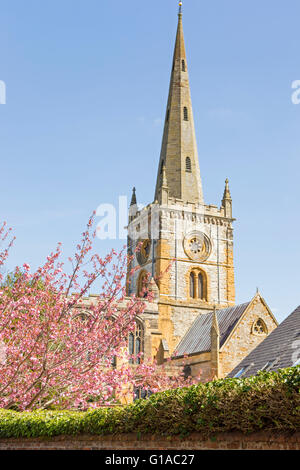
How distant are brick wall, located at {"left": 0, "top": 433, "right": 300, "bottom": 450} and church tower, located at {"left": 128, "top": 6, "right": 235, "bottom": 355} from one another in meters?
35.3

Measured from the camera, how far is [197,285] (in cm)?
5488

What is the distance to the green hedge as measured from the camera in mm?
8703

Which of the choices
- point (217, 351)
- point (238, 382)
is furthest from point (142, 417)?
point (217, 351)

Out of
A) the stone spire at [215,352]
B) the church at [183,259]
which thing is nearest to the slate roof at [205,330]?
the church at [183,259]

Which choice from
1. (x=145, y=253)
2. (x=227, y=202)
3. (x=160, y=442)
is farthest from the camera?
(x=227, y=202)

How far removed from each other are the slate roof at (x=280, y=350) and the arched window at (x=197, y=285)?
2944 centimetres

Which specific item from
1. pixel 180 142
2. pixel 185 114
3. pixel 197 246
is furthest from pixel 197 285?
pixel 185 114

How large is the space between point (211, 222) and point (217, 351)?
2028cm

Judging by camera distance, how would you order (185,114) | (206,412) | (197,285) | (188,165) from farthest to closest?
(185,114)
(188,165)
(197,285)
(206,412)

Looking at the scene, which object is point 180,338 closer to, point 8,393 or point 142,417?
point 8,393

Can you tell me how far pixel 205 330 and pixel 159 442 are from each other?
122ft

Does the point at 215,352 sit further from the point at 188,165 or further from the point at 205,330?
the point at 188,165

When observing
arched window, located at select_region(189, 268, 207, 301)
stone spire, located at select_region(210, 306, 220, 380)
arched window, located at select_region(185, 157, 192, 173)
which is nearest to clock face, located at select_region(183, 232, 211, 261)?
arched window, located at select_region(189, 268, 207, 301)

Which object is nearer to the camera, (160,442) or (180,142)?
(160,442)
